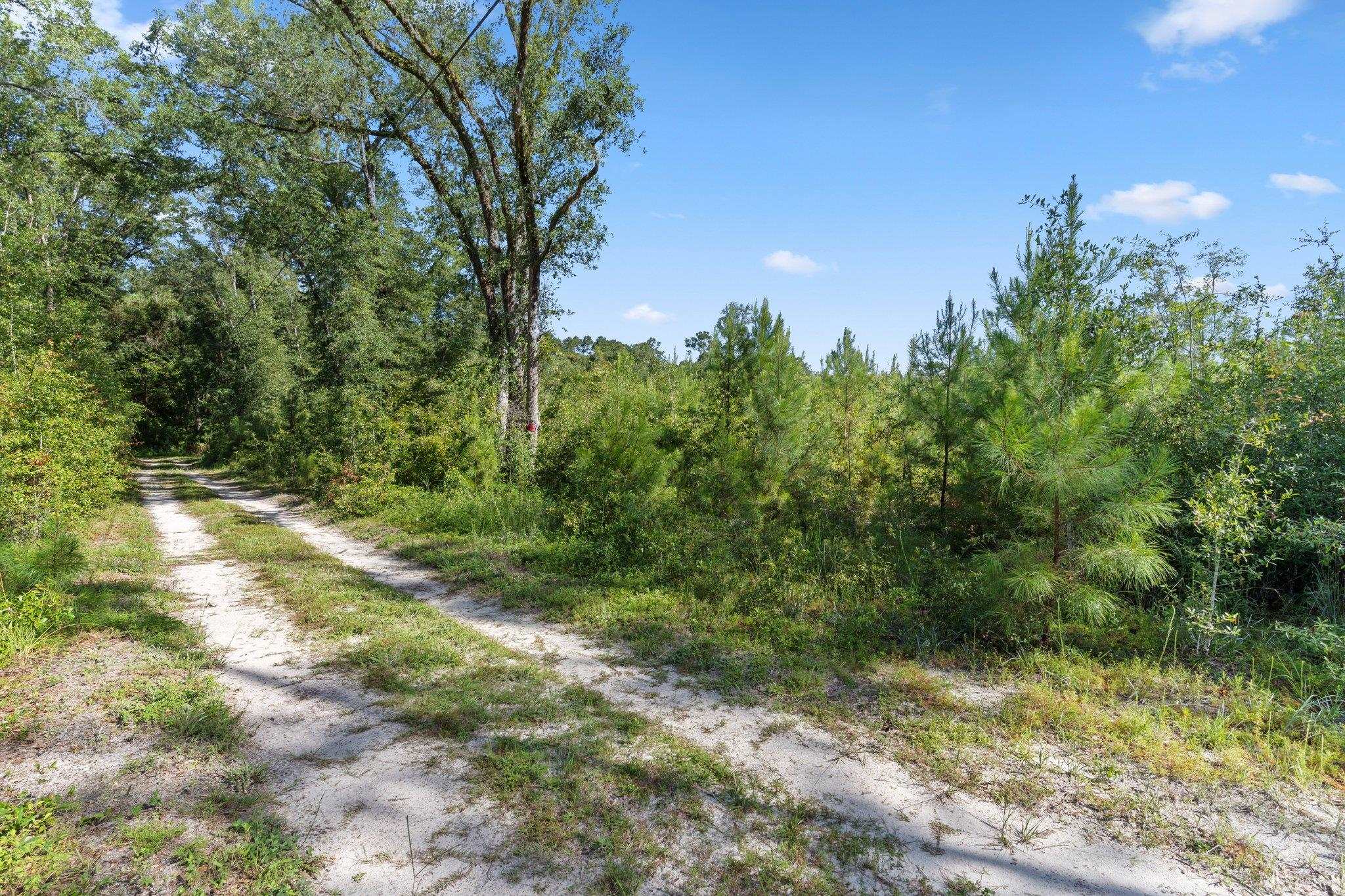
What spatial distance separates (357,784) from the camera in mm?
3092

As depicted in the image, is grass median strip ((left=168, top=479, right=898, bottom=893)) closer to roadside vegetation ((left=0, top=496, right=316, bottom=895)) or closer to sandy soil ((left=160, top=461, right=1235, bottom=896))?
sandy soil ((left=160, top=461, right=1235, bottom=896))

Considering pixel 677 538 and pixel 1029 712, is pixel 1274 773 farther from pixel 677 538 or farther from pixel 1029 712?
pixel 677 538

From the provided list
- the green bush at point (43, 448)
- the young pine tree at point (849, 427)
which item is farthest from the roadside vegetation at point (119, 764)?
the young pine tree at point (849, 427)

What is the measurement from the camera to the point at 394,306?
637 inches

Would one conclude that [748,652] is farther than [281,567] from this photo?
No

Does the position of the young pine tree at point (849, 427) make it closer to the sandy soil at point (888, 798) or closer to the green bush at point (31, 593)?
the sandy soil at point (888, 798)

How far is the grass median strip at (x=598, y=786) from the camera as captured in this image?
101 inches

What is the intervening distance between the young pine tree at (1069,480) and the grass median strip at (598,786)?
2781mm

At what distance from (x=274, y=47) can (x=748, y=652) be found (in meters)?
15.7

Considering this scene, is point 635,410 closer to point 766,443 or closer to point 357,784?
point 766,443

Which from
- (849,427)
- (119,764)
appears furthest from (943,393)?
(119,764)

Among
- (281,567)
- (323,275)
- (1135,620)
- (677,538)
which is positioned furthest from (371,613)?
(323,275)

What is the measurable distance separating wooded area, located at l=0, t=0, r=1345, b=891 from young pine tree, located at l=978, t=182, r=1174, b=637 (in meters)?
0.03

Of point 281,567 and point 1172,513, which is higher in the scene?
point 1172,513
